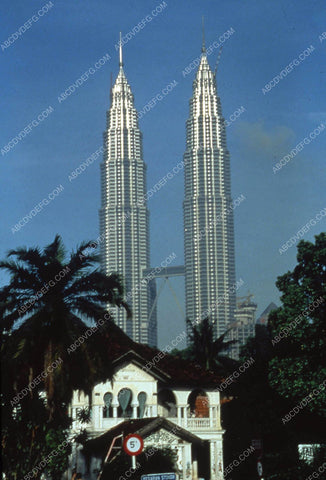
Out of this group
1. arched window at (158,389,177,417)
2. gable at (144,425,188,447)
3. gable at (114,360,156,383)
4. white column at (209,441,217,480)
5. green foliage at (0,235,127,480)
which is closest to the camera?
green foliage at (0,235,127,480)

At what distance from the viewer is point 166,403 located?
185 feet

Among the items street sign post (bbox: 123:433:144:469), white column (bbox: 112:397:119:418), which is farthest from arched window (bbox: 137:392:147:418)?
street sign post (bbox: 123:433:144:469)

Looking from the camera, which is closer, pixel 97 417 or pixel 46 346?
pixel 46 346

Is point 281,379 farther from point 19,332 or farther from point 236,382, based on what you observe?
point 19,332

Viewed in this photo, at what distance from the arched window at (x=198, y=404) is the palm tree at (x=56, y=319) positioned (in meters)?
30.4

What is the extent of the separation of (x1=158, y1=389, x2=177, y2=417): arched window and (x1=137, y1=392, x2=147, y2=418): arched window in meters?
2.83

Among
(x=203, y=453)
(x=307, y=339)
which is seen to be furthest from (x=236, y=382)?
(x=307, y=339)

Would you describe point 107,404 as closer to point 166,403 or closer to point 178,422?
point 178,422

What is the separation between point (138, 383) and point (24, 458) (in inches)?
856

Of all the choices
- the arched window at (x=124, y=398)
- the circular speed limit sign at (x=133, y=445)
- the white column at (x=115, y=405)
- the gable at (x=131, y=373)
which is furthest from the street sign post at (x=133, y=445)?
the arched window at (x=124, y=398)

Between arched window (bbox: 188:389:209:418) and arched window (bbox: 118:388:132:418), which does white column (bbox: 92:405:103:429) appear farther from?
arched window (bbox: 188:389:209:418)

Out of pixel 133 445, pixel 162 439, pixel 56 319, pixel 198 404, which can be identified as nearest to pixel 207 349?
pixel 198 404

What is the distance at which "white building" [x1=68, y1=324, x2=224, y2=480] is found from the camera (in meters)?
49.2

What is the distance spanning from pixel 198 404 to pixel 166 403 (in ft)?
44.8
